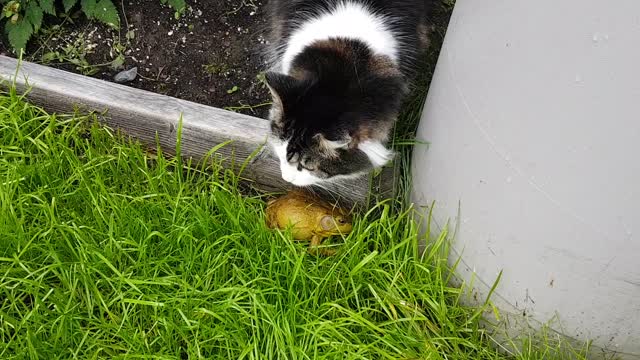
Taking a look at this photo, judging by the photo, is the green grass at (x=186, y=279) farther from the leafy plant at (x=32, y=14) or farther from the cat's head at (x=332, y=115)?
the leafy plant at (x=32, y=14)

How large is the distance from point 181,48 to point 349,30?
0.75m

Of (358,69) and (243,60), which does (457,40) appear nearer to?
(358,69)

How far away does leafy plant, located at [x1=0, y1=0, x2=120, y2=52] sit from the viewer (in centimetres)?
220

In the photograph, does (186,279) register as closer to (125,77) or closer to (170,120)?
(170,120)

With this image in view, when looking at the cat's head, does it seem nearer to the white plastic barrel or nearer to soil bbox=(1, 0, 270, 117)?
the white plastic barrel

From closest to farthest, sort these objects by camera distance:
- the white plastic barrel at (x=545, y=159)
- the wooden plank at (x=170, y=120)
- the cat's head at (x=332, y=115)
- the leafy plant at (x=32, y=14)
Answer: the white plastic barrel at (x=545, y=159) < the cat's head at (x=332, y=115) < the wooden plank at (x=170, y=120) < the leafy plant at (x=32, y=14)

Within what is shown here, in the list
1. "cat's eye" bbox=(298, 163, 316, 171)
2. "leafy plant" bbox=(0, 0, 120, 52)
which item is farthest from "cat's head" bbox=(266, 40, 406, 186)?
"leafy plant" bbox=(0, 0, 120, 52)

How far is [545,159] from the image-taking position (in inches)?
49.0

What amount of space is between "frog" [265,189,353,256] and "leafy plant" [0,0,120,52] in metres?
0.96

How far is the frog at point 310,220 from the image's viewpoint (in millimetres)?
1881

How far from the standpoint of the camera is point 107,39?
237 cm

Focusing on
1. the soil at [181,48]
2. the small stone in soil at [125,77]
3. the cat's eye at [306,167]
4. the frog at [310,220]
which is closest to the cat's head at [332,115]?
the cat's eye at [306,167]

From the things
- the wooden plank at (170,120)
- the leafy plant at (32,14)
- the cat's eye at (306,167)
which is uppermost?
the leafy plant at (32,14)

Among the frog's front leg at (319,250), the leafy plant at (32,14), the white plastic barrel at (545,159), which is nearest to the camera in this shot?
the white plastic barrel at (545,159)
